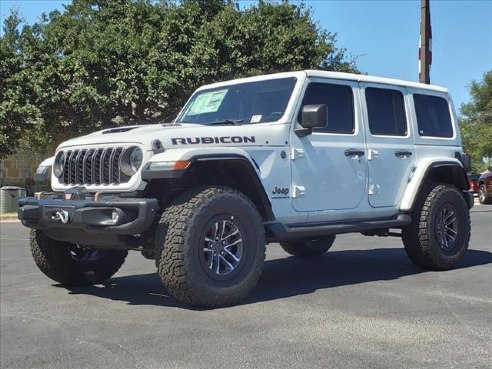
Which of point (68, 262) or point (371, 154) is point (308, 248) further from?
point (68, 262)

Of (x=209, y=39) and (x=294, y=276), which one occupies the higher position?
(x=209, y=39)

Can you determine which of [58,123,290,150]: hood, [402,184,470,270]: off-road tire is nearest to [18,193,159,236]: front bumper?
[58,123,290,150]: hood

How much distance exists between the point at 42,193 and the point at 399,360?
358 centimetres

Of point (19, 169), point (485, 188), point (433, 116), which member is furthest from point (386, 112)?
point (19, 169)

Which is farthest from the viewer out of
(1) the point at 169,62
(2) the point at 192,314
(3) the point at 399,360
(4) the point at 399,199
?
(1) the point at 169,62

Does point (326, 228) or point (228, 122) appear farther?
point (326, 228)

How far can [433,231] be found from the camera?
6719 millimetres

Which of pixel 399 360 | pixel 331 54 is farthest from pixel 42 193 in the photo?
pixel 331 54

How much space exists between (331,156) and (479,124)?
3437 centimetres

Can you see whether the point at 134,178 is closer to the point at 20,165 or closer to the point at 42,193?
the point at 42,193

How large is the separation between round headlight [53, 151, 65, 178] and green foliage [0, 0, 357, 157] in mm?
12424

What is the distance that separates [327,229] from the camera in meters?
5.83

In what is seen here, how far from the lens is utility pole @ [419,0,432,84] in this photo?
14688 millimetres

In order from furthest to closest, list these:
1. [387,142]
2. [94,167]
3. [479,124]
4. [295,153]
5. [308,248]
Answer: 1. [479,124]
2. [308,248]
3. [387,142]
4. [295,153]
5. [94,167]
